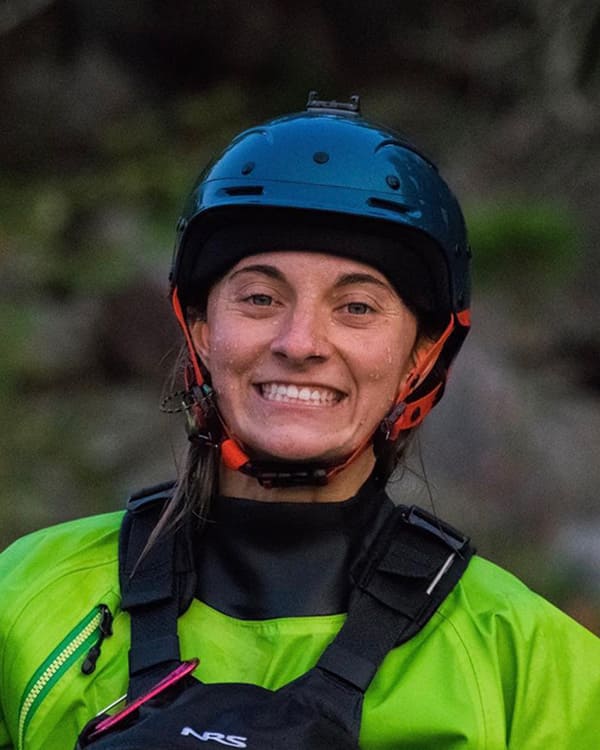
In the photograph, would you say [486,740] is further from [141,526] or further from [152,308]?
[152,308]

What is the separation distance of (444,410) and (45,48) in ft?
12.5

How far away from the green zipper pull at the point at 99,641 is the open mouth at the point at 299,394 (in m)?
0.56

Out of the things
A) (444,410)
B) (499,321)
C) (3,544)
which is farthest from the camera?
(499,321)

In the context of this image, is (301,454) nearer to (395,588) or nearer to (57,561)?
(395,588)

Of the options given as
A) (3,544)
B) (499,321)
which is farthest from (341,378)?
(499,321)

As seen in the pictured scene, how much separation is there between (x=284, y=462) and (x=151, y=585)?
0.38 m

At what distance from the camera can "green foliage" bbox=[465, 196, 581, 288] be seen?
9023 mm

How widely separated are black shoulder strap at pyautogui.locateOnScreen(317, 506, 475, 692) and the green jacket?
4 centimetres

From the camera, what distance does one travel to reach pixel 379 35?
1007 centimetres

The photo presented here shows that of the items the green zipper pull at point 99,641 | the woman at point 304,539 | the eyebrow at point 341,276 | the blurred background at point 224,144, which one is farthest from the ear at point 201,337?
the blurred background at point 224,144

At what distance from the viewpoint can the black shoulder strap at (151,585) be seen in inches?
125

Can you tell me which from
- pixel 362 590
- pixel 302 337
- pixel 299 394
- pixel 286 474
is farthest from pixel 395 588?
pixel 302 337

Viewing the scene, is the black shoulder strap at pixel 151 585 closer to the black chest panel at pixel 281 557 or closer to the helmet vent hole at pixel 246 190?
the black chest panel at pixel 281 557

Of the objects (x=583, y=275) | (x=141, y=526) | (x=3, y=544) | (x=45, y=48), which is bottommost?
(x=3, y=544)
